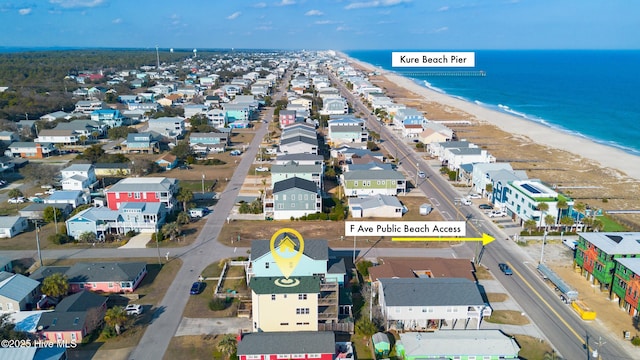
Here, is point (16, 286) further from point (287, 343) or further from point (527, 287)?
point (527, 287)

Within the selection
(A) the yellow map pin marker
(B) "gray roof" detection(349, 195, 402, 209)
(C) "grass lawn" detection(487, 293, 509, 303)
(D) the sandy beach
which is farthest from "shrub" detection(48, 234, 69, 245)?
(D) the sandy beach

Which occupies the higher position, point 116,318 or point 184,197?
point 184,197

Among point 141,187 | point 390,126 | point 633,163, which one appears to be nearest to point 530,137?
point 633,163

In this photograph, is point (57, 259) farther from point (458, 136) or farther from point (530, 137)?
point (530, 137)

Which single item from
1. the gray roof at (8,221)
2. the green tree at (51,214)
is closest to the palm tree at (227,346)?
the green tree at (51,214)

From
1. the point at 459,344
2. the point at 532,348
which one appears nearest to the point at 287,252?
the point at 459,344

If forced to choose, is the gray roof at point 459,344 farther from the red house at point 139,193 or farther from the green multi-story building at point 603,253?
the red house at point 139,193

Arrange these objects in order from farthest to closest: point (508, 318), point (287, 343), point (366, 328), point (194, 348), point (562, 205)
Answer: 1. point (562, 205)
2. point (508, 318)
3. point (366, 328)
4. point (194, 348)
5. point (287, 343)
